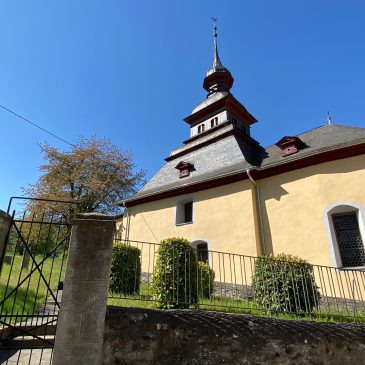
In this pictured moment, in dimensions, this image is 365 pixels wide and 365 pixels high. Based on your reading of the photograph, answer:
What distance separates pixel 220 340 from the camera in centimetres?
464

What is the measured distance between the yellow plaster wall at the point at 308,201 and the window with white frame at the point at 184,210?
4.33m

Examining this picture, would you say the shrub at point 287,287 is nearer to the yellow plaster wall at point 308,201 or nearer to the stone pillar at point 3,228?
the yellow plaster wall at point 308,201

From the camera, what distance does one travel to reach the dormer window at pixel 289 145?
13.4m

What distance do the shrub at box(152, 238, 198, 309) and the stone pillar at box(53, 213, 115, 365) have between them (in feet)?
8.16

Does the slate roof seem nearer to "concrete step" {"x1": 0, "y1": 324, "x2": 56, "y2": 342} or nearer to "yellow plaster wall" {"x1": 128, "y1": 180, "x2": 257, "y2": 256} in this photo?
"yellow plaster wall" {"x1": 128, "y1": 180, "x2": 257, "y2": 256}

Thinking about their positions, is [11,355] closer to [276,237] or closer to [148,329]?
[148,329]

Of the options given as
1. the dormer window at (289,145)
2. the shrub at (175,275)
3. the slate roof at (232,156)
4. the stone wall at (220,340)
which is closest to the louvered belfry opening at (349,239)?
the slate roof at (232,156)

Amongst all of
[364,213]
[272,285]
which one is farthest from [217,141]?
[272,285]

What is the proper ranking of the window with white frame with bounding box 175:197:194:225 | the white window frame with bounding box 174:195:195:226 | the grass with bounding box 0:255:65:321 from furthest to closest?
the window with white frame with bounding box 175:197:194:225 → the white window frame with bounding box 174:195:195:226 → the grass with bounding box 0:255:65:321

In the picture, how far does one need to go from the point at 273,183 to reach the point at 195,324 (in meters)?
9.38

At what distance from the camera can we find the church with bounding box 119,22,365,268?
10719 mm

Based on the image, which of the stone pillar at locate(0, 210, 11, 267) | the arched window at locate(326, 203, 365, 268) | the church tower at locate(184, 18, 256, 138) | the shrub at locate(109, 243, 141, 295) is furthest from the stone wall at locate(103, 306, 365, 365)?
the church tower at locate(184, 18, 256, 138)

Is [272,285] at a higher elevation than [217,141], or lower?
lower

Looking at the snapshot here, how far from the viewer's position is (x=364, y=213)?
10.2m
